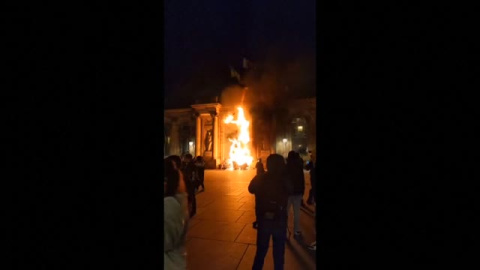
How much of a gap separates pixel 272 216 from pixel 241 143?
23293 mm

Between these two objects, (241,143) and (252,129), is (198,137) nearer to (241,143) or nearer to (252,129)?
(241,143)

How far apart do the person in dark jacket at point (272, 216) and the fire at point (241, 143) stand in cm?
2230

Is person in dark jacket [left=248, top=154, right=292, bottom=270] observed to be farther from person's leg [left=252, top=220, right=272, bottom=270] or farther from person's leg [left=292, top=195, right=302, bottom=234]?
person's leg [left=292, top=195, right=302, bottom=234]

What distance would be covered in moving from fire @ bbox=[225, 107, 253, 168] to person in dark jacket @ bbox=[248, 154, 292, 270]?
2230 cm

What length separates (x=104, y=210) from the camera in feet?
4.02

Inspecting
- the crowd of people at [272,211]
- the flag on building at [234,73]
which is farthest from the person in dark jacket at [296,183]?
the flag on building at [234,73]

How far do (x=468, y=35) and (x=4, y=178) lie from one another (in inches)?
78.5

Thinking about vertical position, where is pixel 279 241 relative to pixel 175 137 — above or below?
below

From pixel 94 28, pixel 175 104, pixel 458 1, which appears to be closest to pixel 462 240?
pixel 458 1

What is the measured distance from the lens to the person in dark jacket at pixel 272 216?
9.62ft

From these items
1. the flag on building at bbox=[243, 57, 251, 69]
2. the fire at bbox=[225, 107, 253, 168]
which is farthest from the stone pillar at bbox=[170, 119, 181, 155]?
the flag on building at bbox=[243, 57, 251, 69]

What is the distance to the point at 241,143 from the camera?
86.0ft

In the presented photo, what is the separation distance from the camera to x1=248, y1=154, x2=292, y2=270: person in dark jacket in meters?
2.93

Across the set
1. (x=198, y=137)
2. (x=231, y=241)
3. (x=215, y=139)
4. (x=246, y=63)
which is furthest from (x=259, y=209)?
(x=246, y=63)
